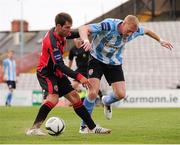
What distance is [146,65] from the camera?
37031mm

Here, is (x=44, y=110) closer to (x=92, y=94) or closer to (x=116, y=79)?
(x=92, y=94)

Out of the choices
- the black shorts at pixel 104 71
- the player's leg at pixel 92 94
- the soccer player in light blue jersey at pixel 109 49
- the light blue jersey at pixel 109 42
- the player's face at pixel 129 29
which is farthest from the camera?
the black shorts at pixel 104 71

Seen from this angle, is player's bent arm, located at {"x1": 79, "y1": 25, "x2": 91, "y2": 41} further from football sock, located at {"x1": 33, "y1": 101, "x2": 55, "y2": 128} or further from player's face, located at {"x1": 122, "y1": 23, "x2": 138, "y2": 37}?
football sock, located at {"x1": 33, "y1": 101, "x2": 55, "y2": 128}

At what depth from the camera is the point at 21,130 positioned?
39.6 ft

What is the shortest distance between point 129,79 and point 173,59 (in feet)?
10.5

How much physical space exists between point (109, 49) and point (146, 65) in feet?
83.8

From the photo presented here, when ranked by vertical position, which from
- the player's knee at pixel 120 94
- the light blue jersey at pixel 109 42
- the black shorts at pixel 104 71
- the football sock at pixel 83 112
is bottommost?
the football sock at pixel 83 112

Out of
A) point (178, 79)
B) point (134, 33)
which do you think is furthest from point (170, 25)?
point (134, 33)

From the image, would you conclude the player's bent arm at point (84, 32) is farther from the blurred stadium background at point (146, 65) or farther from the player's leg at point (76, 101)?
the blurred stadium background at point (146, 65)

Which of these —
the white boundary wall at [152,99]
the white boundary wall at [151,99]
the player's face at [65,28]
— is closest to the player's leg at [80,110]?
the player's face at [65,28]

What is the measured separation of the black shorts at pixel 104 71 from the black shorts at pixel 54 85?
1.11 m

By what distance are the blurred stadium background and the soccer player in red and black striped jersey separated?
17.1m

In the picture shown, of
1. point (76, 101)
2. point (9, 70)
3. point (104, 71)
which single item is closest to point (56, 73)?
point (76, 101)

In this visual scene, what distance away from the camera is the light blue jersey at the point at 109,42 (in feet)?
37.1
